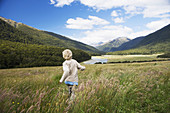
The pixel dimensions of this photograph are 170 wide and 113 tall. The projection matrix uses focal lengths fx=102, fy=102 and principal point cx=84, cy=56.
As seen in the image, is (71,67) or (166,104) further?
(71,67)

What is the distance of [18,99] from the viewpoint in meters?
2.29

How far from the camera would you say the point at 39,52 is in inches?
3935

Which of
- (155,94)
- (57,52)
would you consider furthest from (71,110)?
(57,52)

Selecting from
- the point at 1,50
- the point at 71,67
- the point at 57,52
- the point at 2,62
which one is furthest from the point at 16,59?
the point at 71,67

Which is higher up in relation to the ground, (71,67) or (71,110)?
(71,67)

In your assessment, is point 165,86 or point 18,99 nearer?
point 18,99

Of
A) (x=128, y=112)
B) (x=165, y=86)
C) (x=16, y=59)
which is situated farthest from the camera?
(x=16, y=59)

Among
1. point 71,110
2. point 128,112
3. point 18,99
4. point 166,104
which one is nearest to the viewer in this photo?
point 71,110

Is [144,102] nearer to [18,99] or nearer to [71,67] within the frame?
Answer: [71,67]

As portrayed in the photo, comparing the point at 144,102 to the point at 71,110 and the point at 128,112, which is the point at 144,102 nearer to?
the point at 128,112

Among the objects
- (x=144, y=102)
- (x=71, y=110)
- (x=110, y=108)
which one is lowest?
(x=144, y=102)

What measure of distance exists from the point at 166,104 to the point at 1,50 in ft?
369

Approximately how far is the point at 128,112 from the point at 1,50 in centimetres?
11204

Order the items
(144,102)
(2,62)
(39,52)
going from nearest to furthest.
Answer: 1. (144,102)
2. (2,62)
3. (39,52)
